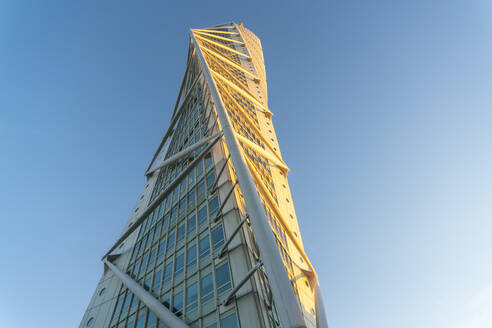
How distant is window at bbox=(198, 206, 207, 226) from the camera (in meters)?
20.4

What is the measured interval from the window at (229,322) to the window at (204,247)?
4.70 m

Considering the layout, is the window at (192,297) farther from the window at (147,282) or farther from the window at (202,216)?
the window at (147,282)

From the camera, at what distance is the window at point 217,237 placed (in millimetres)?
17500

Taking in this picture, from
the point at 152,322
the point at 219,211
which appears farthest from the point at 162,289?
the point at 219,211

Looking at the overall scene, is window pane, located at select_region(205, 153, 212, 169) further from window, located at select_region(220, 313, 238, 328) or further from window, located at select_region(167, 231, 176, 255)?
window, located at select_region(220, 313, 238, 328)

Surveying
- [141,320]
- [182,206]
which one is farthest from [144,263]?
[141,320]

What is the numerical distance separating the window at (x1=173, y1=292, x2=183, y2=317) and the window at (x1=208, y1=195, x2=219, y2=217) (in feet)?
17.3

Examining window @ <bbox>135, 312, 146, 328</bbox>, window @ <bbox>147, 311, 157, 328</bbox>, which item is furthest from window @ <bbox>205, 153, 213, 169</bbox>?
window @ <bbox>135, 312, 146, 328</bbox>

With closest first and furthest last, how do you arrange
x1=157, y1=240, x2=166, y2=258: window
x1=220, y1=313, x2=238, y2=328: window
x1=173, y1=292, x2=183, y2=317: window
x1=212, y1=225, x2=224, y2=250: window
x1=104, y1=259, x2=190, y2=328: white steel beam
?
x1=220, y1=313, x2=238, y2=328: window, x1=104, y1=259, x2=190, y2=328: white steel beam, x1=173, y1=292, x2=183, y2=317: window, x1=212, y1=225, x2=224, y2=250: window, x1=157, y1=240, x2=166, y2=258: window

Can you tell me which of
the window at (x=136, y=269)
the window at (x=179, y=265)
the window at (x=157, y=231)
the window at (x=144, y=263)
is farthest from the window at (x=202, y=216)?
the window at (x=136, y=269)

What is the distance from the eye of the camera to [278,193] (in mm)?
27875

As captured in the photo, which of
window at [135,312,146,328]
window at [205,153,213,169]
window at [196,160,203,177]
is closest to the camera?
window at [135,312,146,328]

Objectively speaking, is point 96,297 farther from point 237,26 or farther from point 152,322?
point 237,26

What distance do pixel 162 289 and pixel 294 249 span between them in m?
9.72
